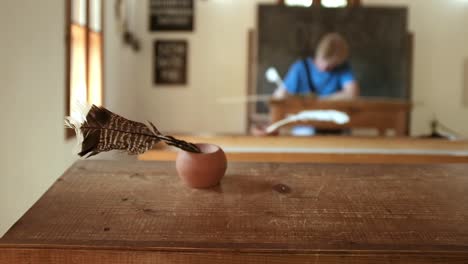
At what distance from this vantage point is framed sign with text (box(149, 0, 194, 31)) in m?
6.87

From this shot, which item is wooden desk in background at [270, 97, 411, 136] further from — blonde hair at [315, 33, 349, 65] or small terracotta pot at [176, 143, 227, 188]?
small terracotta pot at [176, 143, 227, 188]

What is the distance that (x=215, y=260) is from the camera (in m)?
0.87

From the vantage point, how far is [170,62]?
22.7ft

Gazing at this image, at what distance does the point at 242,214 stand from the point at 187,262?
19 cm

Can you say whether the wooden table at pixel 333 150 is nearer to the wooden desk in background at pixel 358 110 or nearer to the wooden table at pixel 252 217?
the wooden table at pixel 252 217

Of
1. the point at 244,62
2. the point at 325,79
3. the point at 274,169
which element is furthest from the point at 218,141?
the point at 244,62

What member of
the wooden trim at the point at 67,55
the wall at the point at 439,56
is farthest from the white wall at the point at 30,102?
the wall at the point at 439,56

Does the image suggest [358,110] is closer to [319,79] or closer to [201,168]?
[319,79]

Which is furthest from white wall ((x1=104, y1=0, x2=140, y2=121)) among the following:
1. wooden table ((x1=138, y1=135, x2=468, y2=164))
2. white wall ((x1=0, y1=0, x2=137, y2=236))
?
wooden table ((x1=138, y1=135, x2=468, y2=164))

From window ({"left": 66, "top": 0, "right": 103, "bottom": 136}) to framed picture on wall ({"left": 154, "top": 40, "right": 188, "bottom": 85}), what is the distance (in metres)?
1.66

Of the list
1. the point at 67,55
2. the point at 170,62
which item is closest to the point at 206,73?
the point at 170,62

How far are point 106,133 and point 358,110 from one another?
143 inches

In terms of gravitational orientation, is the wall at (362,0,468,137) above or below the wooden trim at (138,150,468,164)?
above

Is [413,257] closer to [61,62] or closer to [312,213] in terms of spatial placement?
[312,213]
